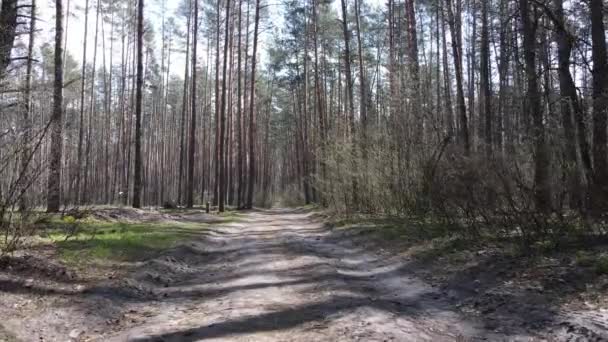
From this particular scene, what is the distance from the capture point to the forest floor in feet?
15.3

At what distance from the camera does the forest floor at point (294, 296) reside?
4664 millimetres

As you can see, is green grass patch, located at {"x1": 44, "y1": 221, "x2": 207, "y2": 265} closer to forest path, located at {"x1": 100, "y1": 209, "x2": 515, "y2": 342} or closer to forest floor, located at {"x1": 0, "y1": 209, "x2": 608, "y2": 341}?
forest floor, located at {"x1": 0, "y1": 209, "x2": 608, "y2": 341}

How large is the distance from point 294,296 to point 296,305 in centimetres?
49

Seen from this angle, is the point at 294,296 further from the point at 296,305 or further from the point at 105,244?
the point at 105,244

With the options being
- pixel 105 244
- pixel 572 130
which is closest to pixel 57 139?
pixel 105 244

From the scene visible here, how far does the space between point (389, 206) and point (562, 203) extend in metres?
8.07

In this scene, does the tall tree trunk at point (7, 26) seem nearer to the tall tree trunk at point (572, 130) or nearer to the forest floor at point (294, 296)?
the forest floor at point (294, 296)

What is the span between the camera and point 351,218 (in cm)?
1691

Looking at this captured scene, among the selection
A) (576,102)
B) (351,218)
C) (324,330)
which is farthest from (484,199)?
(351,218)

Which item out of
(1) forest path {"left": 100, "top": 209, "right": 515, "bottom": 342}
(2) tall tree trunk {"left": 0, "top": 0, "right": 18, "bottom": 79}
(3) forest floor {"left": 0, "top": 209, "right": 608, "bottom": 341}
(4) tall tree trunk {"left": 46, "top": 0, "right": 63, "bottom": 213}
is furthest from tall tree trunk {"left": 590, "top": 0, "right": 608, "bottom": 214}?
(2) tall tree trunk {"left": 0, "top": 0, "right": 18, "bottom": 79}

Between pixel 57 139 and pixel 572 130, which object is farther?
pixel 57 139

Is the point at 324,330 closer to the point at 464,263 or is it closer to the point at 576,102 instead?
the point at 464,263

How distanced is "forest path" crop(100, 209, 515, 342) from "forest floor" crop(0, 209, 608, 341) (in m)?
0.02

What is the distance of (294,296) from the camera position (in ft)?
20.2
